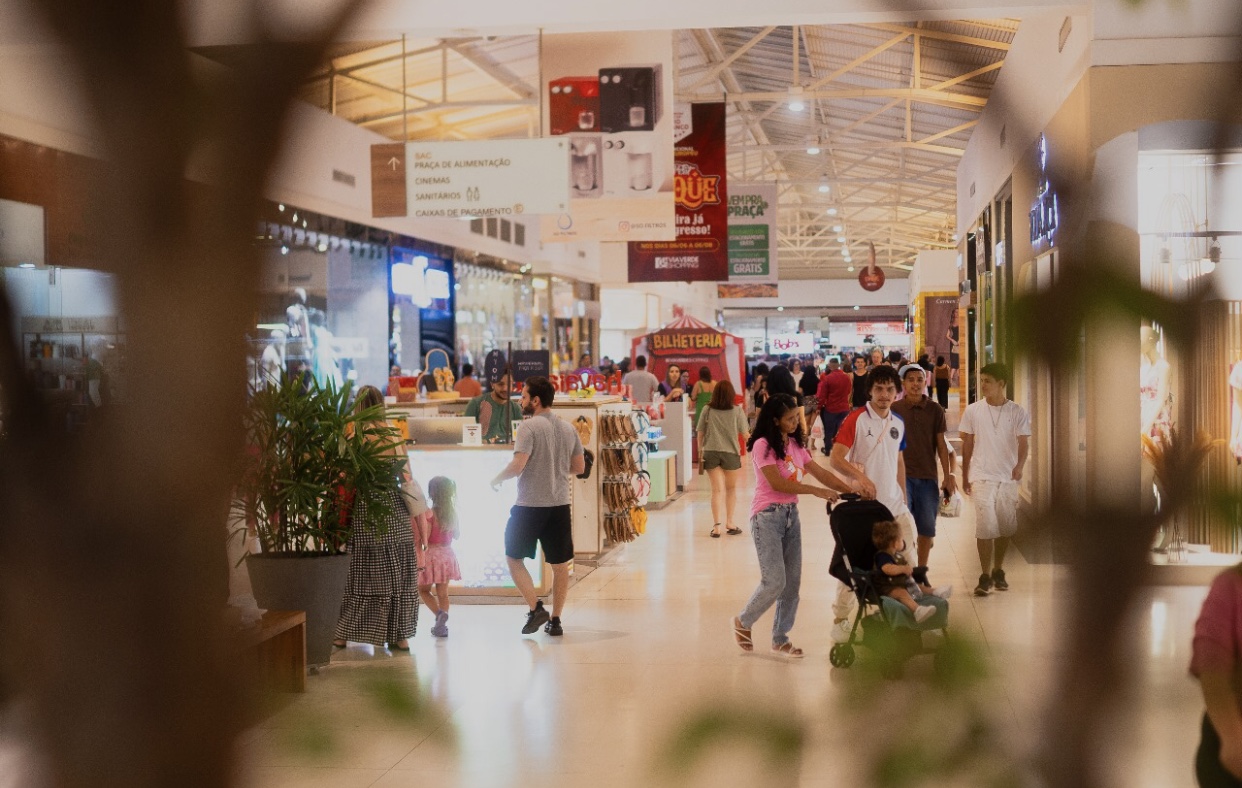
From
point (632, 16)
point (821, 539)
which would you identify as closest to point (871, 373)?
point (632, 16)

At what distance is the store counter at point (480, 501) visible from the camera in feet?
26.5

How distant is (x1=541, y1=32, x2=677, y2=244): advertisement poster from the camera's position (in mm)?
11062

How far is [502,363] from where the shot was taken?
11.5 metres

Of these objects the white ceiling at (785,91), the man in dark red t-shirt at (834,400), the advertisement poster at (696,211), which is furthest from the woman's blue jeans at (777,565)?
the advertisement poster at (696,211)

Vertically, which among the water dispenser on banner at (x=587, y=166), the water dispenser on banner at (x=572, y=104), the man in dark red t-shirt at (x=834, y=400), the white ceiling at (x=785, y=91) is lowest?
the man in dark red t-shirt at (x=834, y=400)

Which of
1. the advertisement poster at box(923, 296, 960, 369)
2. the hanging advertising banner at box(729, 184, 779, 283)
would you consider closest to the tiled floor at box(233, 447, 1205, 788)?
the hanging advertising banner at box(729, 184, 779, 283)

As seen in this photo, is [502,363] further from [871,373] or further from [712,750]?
[712,750]

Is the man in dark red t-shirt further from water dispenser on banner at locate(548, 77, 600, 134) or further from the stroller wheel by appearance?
the stroller wheel

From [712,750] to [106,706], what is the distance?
0.29 meters

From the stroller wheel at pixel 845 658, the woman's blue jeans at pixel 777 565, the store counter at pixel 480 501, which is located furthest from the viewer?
the store counter at pixel 480 501

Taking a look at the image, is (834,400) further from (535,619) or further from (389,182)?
(535,619)

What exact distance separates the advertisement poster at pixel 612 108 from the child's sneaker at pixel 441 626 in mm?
4860

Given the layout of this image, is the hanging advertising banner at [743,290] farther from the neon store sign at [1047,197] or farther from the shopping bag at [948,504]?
the neon store sign at [1047,197]

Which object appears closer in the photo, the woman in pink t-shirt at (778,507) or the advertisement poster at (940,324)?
the woman in pink t-shirt at (778,507)
